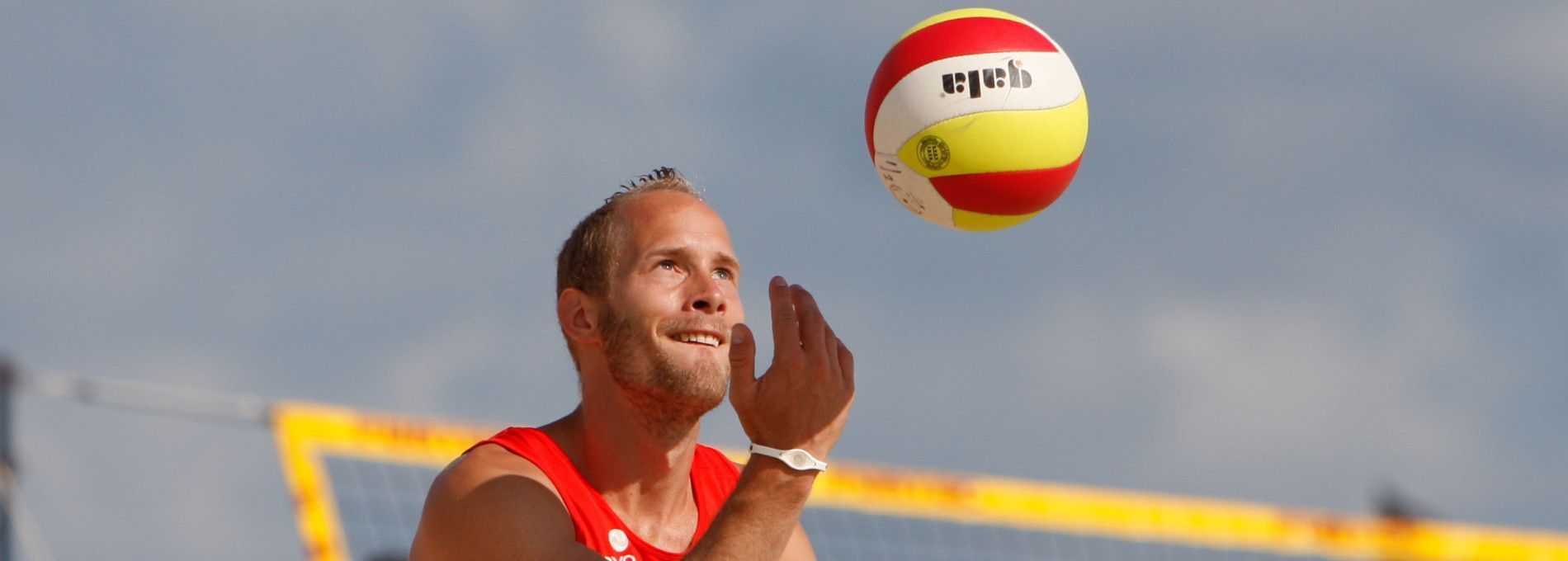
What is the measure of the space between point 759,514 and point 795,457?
0.47ft

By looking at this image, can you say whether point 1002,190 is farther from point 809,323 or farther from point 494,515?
point 494,515

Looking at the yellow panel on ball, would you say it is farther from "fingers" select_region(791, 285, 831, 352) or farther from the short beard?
"fingers" select_region(791, 285, 831, 352)

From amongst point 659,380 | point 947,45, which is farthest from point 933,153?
point 659,380

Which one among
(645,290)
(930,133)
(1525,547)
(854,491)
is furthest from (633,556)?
(1525,547)

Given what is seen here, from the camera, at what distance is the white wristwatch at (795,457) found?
4.19 meters

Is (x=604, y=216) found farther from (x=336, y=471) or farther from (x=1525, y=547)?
(x=1525, y=547)

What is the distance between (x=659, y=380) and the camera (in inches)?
191

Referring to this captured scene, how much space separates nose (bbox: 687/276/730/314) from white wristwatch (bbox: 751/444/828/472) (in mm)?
690

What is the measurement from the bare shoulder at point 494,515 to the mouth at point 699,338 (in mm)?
445

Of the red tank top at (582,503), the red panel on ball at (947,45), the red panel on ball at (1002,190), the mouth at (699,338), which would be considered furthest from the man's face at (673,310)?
the red panel on ball at (947,45)

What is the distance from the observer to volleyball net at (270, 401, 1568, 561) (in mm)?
10406

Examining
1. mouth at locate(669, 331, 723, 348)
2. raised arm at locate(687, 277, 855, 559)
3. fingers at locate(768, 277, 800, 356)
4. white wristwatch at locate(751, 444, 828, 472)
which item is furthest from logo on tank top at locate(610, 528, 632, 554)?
fingers at locate(768, 277, 800, 356)

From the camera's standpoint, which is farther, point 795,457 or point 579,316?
point 579,316

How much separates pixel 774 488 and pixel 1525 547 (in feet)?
29.3
